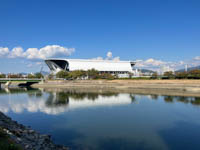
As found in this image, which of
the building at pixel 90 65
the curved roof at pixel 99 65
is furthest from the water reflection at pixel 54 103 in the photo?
the curved roof at pixel 99 65

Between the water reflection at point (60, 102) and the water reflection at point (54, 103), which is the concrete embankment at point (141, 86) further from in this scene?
the water reflection at point (54, 103)

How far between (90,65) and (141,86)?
4249cm

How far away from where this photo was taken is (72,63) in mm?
75562

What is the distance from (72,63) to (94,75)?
69.8 feet

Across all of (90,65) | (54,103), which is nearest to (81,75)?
(90,65)

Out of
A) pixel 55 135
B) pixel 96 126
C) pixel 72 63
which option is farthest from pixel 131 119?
pixel 72 63

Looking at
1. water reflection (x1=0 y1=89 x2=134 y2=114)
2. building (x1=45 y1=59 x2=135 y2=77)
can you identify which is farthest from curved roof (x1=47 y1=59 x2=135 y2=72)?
water reflection (x1=0 y1=89 x2=134 y2=114)

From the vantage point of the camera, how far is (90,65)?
3137 inches

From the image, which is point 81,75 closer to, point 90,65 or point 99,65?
point 90,65

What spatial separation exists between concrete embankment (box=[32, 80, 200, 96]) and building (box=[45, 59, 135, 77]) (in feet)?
74.0

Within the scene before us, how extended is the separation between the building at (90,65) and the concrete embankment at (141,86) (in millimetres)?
22541

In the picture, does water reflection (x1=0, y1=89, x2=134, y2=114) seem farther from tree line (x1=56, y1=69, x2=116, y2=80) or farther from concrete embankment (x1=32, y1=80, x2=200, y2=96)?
tree line (x1=56, y1=69, x2=116, y2=80)

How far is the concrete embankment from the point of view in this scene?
33438mm

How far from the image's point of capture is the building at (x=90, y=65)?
7456 cm
